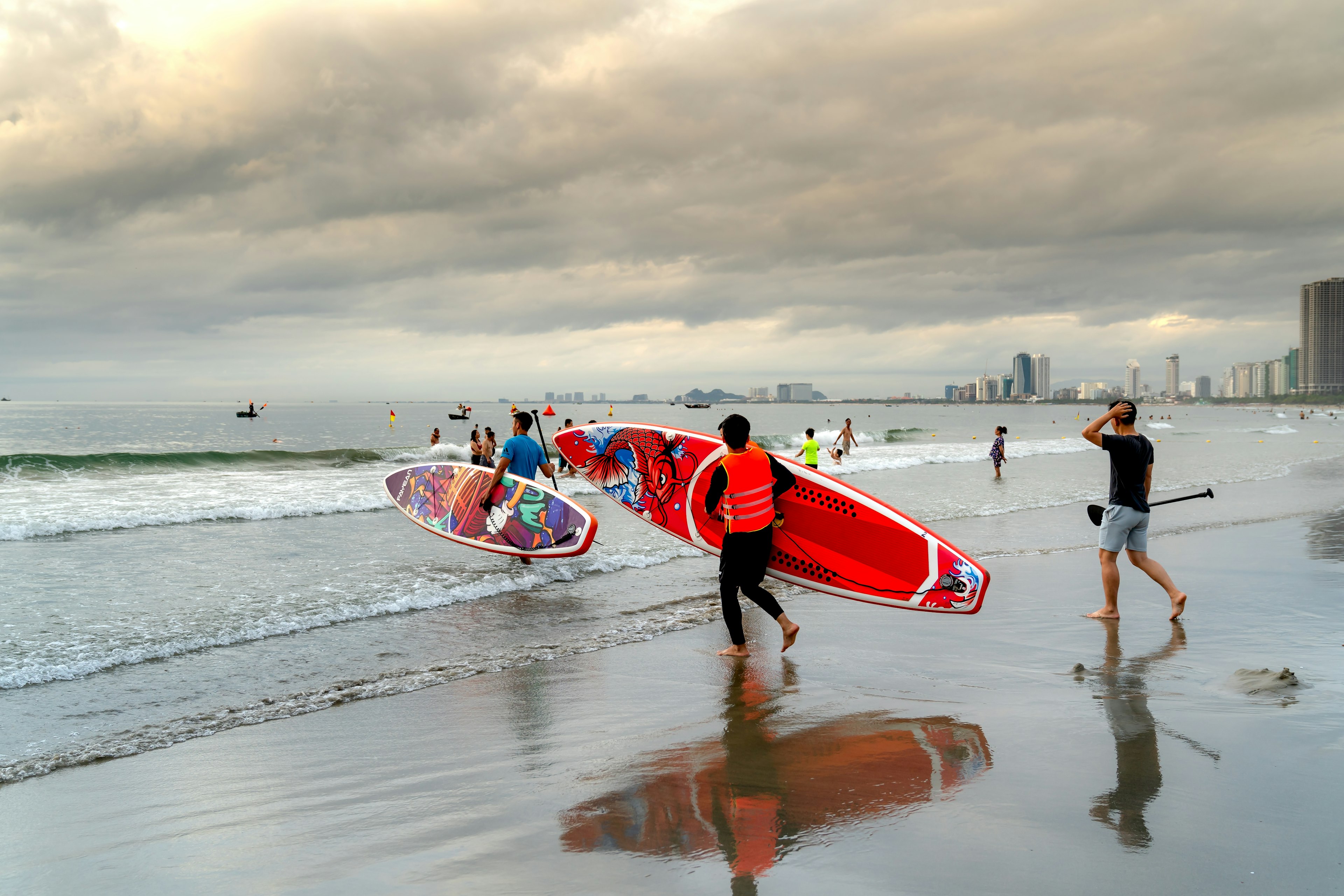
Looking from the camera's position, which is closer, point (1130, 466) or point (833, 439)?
point (1130, 466)

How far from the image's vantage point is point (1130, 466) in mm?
5887

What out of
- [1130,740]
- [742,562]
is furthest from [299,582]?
[1130,740]

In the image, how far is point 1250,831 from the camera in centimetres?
279

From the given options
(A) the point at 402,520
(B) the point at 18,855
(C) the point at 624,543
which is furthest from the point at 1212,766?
(A) the point at 402,520

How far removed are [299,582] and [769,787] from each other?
21.5 feet

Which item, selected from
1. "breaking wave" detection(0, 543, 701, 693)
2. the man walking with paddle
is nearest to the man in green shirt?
"breaking wave" detection(0, 543, 701, 693)

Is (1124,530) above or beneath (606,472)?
beneath

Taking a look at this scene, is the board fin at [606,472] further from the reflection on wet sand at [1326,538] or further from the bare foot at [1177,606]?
the reflection on wet sand at [1326,538]

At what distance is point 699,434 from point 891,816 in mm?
5110

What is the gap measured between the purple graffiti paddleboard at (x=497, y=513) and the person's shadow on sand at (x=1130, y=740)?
5.09 meters

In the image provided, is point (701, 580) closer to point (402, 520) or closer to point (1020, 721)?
point (1020, 721)

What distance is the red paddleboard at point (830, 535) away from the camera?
6098 mm

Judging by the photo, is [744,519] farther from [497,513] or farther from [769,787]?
[497,513]

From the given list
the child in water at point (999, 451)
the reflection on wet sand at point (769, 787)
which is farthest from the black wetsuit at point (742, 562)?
the child in water at point (999, 451)
